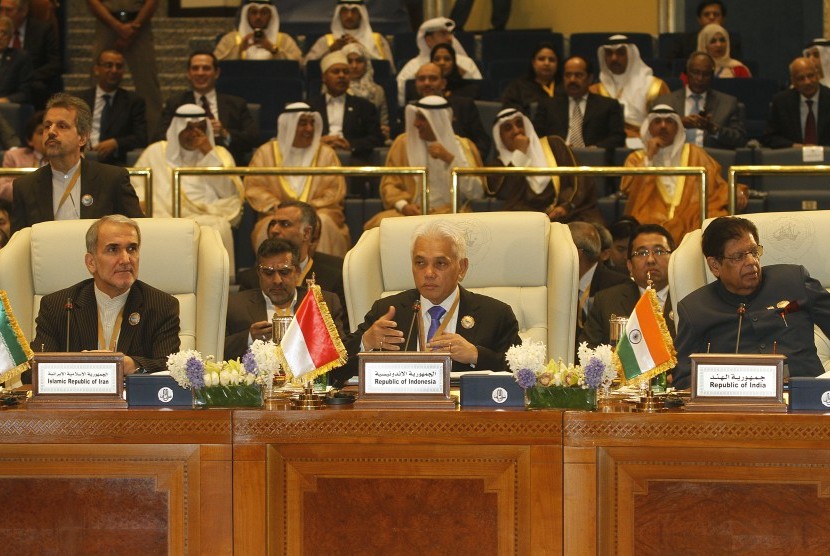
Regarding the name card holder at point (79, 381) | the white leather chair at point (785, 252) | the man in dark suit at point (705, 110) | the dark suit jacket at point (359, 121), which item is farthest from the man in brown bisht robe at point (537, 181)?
the name card holder at point (79, 381)

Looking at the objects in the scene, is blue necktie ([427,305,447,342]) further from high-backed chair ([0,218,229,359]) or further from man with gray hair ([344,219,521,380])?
→ high-backed chair ([0,218,229,359])

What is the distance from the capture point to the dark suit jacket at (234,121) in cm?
840

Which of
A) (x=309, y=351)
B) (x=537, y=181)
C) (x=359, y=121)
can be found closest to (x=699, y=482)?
(x=309, y=351)

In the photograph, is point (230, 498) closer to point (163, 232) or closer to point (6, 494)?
point (6, 494)

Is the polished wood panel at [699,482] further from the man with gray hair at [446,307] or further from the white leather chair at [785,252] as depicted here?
the white leather chair at [785,252]

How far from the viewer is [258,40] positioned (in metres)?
10.0

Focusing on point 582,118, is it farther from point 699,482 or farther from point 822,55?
point 699,482

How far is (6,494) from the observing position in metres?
3.47

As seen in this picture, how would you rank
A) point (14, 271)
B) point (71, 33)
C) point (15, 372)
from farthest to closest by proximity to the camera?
point (71, 33) < point (14, 271) < point (15, 372)

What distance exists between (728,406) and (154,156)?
16.7ft

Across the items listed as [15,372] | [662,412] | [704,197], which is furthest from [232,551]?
[704,197]

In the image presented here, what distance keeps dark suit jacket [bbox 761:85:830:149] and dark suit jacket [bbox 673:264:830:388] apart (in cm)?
446

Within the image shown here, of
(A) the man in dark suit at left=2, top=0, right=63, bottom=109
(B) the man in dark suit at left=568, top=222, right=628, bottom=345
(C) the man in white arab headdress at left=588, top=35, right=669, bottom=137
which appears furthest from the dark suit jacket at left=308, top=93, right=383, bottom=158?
(B) the man in dark suit at left=568, top=222, right=628, bottom=345

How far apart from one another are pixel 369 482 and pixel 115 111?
18.8 ft
